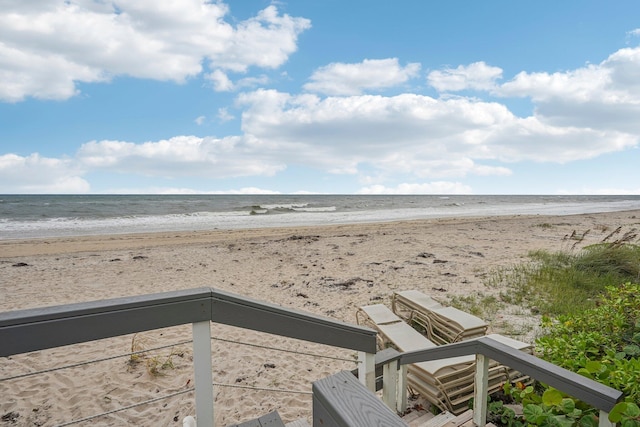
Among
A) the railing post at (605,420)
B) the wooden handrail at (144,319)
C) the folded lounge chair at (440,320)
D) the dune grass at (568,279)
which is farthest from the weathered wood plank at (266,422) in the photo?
the dune grass at (568,279)

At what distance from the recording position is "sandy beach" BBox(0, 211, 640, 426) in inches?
150

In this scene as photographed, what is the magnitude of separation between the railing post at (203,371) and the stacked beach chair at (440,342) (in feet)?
7.85

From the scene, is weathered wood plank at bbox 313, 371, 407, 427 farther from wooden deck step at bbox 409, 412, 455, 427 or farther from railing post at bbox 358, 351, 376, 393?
wooden deck step at bbox 409, 412, 455, 427

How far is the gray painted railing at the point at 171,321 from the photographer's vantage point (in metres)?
1.11

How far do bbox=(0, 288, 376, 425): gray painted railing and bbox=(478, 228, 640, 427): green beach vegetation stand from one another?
1.33 metres

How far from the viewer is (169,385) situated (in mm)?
4086

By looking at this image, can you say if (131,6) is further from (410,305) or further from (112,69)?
(410,305)

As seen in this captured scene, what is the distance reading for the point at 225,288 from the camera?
7.93 metres

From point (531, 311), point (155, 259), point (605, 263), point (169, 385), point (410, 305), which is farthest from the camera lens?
point (155, 259)

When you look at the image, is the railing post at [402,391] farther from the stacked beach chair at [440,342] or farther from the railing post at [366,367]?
the railing post at [366,367]

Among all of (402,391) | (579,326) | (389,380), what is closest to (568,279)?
(579,326)

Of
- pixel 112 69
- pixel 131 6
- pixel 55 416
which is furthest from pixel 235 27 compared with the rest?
pixel 55 416

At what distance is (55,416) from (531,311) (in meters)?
6.80

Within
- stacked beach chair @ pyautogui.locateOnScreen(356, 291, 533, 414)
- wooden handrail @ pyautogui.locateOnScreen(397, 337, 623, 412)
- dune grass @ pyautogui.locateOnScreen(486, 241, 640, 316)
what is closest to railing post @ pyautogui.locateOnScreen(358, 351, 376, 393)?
wooden handrail @ pyautogui.locateOnScreen(397, 337, 623, 412)
